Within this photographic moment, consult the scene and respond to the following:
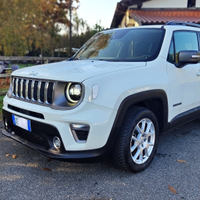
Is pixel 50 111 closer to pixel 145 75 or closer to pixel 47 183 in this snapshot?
pixel 47 183

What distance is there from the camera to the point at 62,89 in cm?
230

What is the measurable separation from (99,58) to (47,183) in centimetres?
187

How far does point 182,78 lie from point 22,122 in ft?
7.26

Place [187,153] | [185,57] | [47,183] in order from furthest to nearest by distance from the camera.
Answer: [187,153], [185,57], [47,183]

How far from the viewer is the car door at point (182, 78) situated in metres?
3.02

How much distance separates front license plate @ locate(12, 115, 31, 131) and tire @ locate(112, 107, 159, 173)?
990mm

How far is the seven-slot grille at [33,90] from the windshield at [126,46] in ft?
3.74

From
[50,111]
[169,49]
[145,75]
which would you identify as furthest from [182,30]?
[50,111]

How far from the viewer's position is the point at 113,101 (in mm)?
2258

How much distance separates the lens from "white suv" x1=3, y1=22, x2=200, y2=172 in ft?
7.27

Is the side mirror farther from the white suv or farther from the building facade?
the building facade

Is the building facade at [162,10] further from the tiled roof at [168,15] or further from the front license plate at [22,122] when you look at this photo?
the front license plate at [22,122]

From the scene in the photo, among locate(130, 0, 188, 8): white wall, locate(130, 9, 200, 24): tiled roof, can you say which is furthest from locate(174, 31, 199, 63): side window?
A: locate(130, 0, 188, 8): white wall

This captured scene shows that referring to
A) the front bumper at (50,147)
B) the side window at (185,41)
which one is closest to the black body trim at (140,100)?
the front bumper at (50,147)
